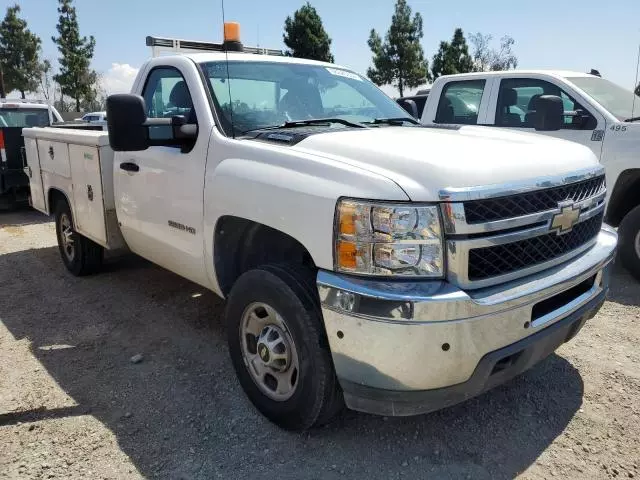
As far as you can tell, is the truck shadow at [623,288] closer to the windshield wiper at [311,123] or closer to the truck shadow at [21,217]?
the windshield wiper at [311,123]

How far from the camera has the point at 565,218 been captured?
258 centimetres

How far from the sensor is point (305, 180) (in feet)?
8.18

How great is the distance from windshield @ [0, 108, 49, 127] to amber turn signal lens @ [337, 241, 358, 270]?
10.2 m

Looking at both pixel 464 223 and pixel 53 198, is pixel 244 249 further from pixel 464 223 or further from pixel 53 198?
pixel 53 198

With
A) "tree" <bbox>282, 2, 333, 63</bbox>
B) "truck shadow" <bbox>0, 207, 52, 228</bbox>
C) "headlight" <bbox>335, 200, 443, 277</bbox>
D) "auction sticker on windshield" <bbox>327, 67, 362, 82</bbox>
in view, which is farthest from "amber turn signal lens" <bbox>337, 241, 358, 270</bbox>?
"tree" <bbox>282, 2, 333, 63</bbox>

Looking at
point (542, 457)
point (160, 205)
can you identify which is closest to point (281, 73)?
point (160, 205)

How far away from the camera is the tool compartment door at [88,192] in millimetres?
4470

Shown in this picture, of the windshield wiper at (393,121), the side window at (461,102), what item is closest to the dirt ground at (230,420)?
the windshield wiper at (393,121)

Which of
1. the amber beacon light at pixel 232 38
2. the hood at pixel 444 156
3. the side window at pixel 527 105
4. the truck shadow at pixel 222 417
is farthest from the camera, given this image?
the side window at pixel 527 105

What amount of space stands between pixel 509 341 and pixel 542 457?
708 millimetres

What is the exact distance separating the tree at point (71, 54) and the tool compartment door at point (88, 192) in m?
30.4

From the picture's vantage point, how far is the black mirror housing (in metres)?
2.99

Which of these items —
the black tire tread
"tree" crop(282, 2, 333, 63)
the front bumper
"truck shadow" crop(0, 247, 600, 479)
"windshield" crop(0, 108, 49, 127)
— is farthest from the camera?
"tree" crop(282, 2, 333, 63)

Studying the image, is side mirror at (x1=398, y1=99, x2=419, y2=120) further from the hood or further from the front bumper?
the front bumper
